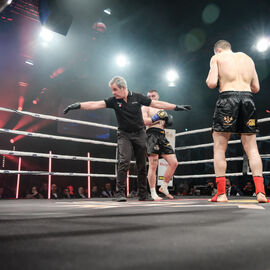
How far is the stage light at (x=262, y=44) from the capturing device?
19.9ft

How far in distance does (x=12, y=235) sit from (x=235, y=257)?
18.4 inches

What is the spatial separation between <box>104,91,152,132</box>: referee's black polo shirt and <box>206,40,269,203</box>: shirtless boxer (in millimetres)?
741

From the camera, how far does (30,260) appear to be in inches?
15.0

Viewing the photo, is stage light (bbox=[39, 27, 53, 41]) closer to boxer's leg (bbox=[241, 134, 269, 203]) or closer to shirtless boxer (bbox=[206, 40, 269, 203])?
shirtless boxer (bbox=[206, 40, 269, 203])

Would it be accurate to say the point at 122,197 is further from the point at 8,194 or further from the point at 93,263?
the point at 8,194

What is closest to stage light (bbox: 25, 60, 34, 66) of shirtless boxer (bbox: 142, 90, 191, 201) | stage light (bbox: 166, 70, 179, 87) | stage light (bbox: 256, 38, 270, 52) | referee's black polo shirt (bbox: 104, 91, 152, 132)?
stage light (bbox: 166, 70, 179, 87)

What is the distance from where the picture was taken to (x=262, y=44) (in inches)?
244

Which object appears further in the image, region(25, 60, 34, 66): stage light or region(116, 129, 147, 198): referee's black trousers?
region(25, 60, 34, 66): stage light

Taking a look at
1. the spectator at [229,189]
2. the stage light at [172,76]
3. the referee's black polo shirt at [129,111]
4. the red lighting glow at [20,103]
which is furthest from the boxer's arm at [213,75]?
the red lighting glow at [20,103]

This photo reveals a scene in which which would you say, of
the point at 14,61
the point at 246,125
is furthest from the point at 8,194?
the point at 246,125

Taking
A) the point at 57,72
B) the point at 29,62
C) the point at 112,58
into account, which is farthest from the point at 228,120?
the point at 57,72

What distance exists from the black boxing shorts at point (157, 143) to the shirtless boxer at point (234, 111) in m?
1.07

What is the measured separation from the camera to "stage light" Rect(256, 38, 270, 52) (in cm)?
607

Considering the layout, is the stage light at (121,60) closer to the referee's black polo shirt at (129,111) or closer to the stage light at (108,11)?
the stage light at (108,11)
